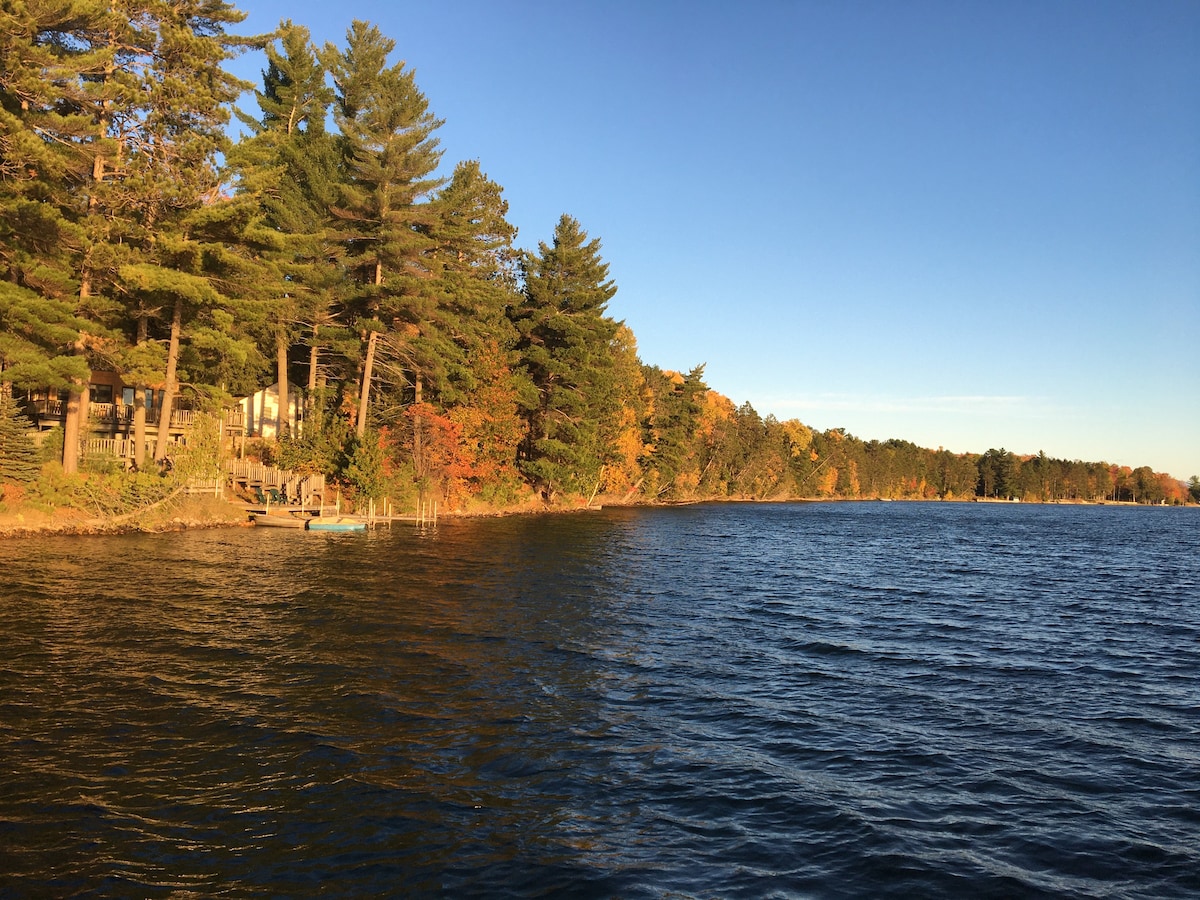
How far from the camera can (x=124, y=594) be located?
20.6m

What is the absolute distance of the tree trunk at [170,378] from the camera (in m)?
34.8

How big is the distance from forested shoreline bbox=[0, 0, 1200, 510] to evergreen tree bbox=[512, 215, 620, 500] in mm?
223

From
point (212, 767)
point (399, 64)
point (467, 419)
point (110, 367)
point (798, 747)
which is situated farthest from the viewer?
point (467, 419)

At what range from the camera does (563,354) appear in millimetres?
63688

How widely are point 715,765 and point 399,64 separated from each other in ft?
160

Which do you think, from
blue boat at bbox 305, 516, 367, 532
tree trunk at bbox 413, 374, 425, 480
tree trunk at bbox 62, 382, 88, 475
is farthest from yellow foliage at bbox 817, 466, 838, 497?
tree trunk at bbox 62, 382, 88, 475

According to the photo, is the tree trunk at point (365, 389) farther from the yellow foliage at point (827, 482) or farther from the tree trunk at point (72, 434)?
the yellow foliage at point (827, 482)

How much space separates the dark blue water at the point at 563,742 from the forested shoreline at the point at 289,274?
476 inches

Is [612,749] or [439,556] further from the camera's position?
[439,556]

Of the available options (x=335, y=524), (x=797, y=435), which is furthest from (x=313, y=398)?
(x=797, y=435)

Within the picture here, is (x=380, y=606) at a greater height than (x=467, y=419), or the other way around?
(x=467, y=419)

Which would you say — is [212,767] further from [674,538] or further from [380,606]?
[674,538]

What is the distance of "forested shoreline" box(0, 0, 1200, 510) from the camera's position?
99.1 feet

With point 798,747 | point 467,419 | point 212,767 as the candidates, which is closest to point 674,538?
point 467,419
